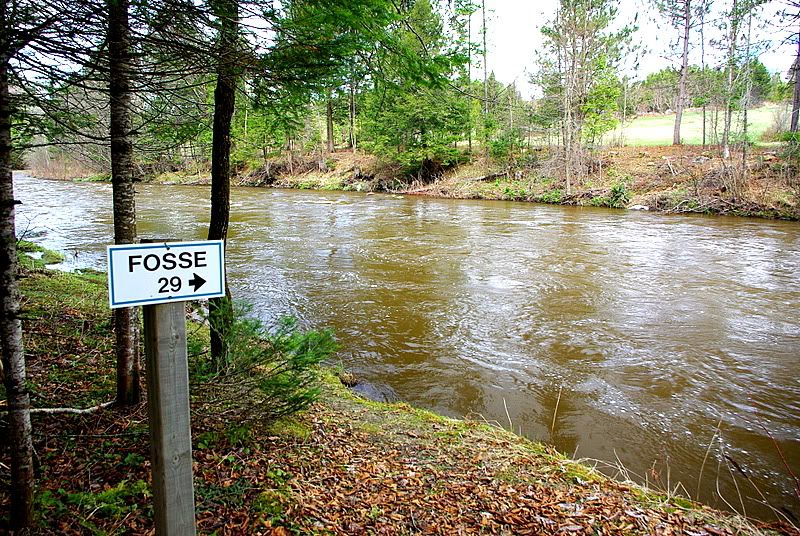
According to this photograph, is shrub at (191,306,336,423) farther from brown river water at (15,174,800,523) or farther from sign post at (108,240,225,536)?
brown river water at (15,174,800,523)

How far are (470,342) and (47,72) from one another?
5.88 m

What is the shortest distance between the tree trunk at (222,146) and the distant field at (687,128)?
2777cm

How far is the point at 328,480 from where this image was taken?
3.31m

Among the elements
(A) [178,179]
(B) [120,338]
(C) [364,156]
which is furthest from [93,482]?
(A) [178,179]

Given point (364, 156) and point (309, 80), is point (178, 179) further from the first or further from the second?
point (309, 80)

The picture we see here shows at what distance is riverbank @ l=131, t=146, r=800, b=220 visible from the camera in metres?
19.7

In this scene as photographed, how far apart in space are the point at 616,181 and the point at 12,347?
2636 centimetres

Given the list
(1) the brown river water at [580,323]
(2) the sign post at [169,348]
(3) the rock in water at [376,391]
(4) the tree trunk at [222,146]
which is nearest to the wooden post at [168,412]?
(2) the sign post at [169,348]

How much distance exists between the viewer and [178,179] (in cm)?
3972

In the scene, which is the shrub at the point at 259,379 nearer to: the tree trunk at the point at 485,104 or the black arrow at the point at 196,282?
the black arrow at the point at 196,282

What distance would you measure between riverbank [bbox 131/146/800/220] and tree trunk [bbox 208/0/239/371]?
68.2 feet

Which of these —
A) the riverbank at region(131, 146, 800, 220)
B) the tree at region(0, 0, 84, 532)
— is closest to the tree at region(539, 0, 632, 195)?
the riverbank at region(131, 146, 800, 220)

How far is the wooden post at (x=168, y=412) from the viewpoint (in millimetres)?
2012

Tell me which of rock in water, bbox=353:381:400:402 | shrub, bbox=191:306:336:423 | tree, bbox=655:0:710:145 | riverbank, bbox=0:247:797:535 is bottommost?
rock in water, bbox=353:381:400:402
